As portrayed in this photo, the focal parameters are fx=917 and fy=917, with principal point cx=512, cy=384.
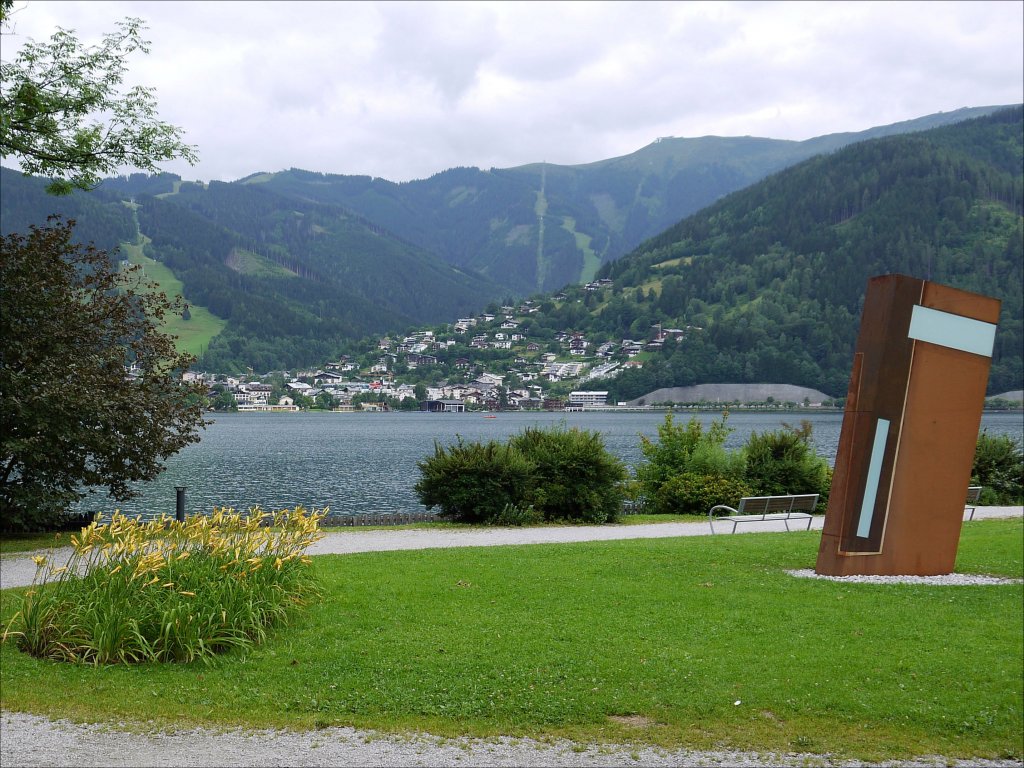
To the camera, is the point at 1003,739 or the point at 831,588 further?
the point at 831,588

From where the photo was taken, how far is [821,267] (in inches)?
6737

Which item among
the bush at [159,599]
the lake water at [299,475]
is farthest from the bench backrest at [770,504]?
the bush at [159,599]

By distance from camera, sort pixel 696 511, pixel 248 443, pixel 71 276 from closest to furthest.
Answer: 1. pixel 71 276
2. pixel 696 511
3. pixel 248 443

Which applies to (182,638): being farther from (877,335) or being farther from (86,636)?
(877,335)

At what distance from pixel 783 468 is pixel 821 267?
158m

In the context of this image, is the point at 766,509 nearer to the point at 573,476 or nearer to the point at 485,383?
→ the point at 573,476

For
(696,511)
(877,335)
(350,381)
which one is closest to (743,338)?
(350,381)

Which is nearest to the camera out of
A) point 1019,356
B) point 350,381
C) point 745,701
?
point 745,701

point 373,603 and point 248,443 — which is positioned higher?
point 373,603

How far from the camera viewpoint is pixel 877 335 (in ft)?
36.2

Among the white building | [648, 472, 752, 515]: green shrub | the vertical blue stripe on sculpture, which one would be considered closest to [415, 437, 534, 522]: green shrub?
[648, 472, 752, 515]: green shrub

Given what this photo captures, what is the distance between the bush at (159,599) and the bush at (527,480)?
9.86 meters

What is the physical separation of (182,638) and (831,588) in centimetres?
677

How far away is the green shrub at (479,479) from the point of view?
1919cm
